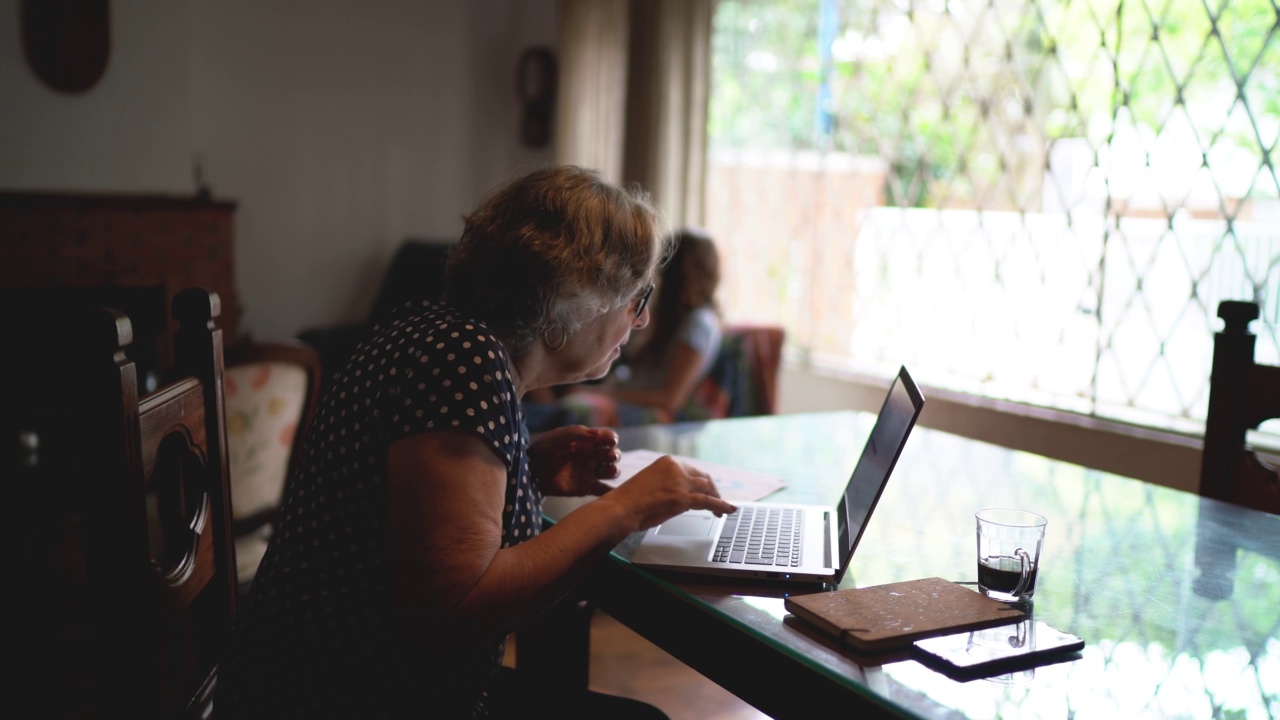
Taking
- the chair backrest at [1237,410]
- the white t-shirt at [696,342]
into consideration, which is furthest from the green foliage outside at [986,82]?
the chair backrest at [1237,410]

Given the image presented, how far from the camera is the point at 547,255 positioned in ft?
3.46

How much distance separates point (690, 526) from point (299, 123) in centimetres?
390

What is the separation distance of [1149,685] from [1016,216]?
228cm

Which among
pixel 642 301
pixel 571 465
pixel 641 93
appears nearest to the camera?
pixel 642 301

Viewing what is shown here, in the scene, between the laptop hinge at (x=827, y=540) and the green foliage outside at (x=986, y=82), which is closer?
the laptop hinge at (x=827, y=540)

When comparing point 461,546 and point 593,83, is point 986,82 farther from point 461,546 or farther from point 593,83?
point 461,546

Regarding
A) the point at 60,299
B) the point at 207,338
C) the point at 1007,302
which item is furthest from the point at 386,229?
the point at 207,338

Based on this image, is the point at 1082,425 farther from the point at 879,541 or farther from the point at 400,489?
the point at 400,489

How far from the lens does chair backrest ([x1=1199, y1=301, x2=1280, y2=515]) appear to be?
1426 millimetres

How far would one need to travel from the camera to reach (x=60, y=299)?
139 inches

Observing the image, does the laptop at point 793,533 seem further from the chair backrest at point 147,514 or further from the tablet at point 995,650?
A: the chair backrest at point 147,514

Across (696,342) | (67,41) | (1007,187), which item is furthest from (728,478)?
(67,41)

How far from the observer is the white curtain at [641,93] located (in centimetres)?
374

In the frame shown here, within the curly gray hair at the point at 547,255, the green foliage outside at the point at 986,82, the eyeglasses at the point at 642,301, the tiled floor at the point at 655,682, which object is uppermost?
the green foliage outside at the point at 986,82
